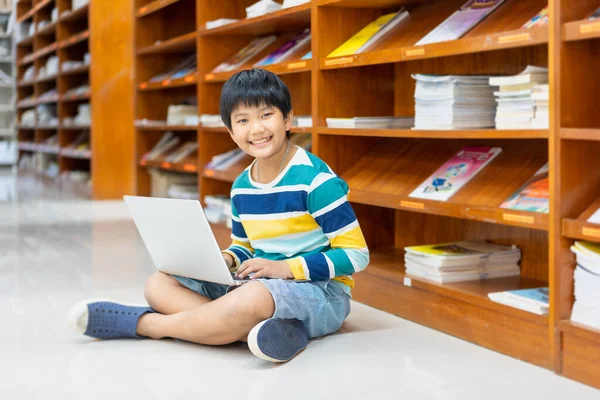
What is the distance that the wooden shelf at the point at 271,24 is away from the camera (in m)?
3.78

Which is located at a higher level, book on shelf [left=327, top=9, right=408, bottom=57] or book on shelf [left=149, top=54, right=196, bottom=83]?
book on shelf [left=149, top=54, right=196, bottom=83]

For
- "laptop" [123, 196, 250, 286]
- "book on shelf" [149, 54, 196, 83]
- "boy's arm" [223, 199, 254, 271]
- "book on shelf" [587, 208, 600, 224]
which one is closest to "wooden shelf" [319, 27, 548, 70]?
"book on shelf" [587, 208, 600, 224]

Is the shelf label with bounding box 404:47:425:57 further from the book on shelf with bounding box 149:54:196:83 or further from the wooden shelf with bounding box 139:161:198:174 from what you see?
the book on shelf with bounding box 149:54:196:83

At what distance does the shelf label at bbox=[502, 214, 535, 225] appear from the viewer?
7.66 feet

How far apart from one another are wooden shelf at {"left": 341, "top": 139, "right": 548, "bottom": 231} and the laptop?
2.35 ft

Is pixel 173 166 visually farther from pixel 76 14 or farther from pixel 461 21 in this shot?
pixel 76 14

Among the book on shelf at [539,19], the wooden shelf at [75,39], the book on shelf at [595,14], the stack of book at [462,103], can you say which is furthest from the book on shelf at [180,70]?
the book on shelf at [595,14]

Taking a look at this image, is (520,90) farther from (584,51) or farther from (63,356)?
(63,356)

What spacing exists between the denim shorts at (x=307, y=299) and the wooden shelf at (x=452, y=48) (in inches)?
31.9

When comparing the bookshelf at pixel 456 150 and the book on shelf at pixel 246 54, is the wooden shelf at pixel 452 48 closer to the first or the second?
the bookshelf at pixel 456 150

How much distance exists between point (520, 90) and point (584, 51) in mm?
279

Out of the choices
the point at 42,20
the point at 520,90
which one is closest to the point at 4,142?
the point at 42,20

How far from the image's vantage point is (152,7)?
5.85 metres

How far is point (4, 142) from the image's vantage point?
41.3 feet
